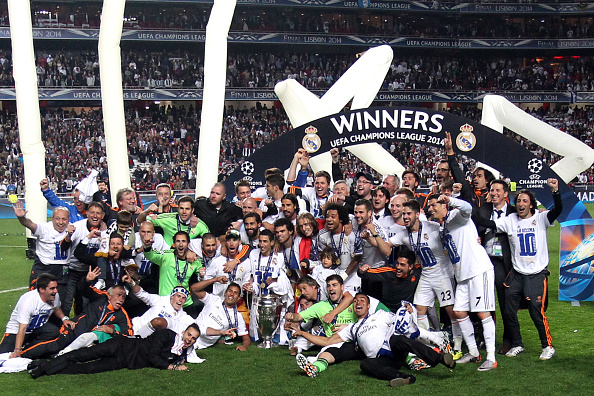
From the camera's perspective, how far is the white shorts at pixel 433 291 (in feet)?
24.8

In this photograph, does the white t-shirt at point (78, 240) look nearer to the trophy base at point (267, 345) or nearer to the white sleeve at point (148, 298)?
the white sleeve at point (148, 298)

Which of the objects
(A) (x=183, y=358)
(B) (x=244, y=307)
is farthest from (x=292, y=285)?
(A) (x=183, y=358)

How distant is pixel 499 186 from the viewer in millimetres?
7840

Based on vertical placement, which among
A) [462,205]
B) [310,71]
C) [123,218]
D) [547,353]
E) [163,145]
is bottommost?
[163,145]

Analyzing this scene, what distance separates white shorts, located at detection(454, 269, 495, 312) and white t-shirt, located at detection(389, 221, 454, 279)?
41 centimetres

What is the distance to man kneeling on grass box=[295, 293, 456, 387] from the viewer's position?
6.82 metres

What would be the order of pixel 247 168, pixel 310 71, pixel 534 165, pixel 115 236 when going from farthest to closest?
1. pixel 310 71
2. pixel 247 168
3. pixel 534 165
4. pixel 115 236

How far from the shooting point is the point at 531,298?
755 centimetres

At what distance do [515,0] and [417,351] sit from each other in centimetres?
3846

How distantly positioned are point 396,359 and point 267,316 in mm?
1687

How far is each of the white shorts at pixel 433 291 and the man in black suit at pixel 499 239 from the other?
2.06ft

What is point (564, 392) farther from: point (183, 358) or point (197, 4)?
point (197, 4)

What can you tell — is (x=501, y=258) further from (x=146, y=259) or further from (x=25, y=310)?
(x=25, y=310)

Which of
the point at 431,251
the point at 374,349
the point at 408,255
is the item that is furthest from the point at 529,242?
the point at 374,349
